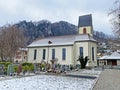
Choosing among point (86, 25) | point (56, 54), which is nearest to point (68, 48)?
point (56, 54)

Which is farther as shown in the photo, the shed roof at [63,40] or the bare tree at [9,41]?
the bare tree at [9,41]

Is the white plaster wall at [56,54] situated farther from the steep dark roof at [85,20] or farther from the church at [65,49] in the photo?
the steep dark roof at [85,20]

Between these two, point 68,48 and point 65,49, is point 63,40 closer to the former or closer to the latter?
point 65,49

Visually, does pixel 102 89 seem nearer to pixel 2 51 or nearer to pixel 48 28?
pixel 2 51

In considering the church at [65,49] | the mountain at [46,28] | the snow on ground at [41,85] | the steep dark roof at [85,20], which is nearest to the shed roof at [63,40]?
the church at [65,49]

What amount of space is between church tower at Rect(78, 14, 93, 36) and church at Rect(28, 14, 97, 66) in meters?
6.39

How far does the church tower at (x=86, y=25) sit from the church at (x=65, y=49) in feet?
21.0

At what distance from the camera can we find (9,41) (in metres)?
45.5

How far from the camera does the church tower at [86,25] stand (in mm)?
52481

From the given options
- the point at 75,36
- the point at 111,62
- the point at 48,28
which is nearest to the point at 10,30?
the point at 75,36

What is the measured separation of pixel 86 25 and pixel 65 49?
43.3 feet

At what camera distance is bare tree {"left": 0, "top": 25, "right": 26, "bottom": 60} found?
45125 millimetres

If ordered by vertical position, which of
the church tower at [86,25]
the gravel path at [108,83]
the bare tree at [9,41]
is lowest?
the gravel path at [108,83]

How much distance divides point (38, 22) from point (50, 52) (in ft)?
291
